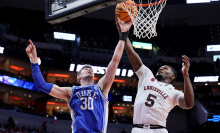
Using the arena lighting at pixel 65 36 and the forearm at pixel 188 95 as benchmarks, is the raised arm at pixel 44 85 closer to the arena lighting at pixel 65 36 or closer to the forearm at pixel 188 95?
the forearm at pixel 188 95

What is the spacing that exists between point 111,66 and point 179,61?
89.8ft

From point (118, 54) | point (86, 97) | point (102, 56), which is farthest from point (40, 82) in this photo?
point (102, 56)

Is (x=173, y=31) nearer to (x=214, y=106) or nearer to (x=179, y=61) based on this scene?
(x=179, y=61)

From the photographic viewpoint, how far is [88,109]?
378cm

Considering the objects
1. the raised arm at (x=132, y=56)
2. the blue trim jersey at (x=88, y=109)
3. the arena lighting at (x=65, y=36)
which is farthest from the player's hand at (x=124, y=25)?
the arena lighting at (x=65, y=36)

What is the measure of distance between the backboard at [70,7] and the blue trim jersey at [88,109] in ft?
4.65

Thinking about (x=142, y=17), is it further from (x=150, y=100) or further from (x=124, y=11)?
(x=150, y=100)

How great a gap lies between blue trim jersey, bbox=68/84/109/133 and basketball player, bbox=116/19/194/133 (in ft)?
3.20

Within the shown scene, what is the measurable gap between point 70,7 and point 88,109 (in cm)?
205

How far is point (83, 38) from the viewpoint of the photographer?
31.1m

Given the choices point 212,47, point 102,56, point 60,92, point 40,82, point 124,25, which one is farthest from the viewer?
point 212,47

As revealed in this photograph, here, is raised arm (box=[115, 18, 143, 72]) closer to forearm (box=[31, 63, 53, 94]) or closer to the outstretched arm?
the outstretched arm

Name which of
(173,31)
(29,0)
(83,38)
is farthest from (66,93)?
(173,31)

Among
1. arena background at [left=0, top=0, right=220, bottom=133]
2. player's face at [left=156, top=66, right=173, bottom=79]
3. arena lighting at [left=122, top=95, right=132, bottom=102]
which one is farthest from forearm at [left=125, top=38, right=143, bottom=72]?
arena lighting at [left=122, top=95, right=132, bottom=102]
